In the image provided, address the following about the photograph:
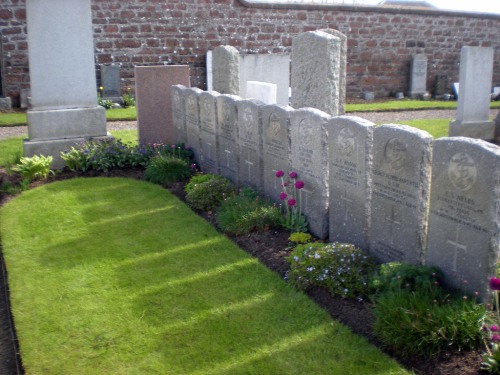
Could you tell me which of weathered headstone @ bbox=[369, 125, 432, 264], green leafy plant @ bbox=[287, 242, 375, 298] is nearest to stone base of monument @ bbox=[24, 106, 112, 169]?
green leafy plant @ bbox=[287, 242, 375, 298]

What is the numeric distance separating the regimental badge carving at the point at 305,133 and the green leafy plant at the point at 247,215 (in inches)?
32.7

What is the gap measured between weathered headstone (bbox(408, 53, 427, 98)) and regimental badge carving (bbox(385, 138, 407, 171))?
16665 millimetres

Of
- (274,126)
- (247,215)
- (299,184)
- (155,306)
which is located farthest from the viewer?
(274,126)

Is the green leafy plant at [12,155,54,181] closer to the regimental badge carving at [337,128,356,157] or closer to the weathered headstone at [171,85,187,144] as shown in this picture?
the weathered headstone at [171,85,187,144]

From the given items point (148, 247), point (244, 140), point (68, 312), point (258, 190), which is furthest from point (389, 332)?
point (244, 140)

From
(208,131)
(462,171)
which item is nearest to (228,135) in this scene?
(208,131)

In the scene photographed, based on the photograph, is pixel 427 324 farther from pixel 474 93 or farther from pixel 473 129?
pixel 474 93

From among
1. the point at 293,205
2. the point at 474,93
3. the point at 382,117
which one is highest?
the point at 474,93

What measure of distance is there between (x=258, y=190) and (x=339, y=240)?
176 centimetres

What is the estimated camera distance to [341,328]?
14.0 feet

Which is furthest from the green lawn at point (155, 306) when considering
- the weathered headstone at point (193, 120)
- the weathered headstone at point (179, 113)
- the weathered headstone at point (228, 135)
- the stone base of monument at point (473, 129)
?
the stone base of monument at point (473, 129)

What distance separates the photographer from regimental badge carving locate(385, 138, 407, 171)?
15.5 feet

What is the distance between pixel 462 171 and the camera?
4.19 meters

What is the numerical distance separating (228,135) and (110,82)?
9537mm
